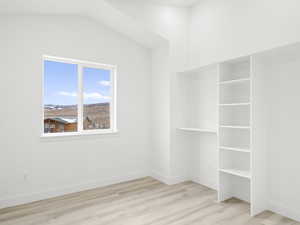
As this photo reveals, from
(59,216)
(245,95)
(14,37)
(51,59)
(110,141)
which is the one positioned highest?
(14,37)

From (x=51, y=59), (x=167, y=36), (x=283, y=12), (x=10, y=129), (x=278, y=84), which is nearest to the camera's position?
(x=283, y=12)

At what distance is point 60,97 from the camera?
351cm

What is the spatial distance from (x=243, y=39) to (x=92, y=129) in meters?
2.96

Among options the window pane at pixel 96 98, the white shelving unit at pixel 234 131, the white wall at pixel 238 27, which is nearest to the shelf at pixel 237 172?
the white shelving unit at pixel 234 131

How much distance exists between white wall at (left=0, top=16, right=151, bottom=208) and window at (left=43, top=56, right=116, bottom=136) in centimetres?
18

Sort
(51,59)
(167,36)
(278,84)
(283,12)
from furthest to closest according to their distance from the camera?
(167,36) → (51,59) → (278,84) → (283,12)

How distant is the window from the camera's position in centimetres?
340

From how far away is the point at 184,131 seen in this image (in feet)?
12.7

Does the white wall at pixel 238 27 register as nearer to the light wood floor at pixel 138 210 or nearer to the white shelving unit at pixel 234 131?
the white shelving unit at pixel 234 131

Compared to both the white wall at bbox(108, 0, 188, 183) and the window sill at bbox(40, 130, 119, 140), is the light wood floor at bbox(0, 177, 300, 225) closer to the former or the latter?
the white wall at bbox(108, 0, 188, 183)

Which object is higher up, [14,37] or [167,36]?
[167,36]

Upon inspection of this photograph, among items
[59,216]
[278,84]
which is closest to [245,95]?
[278,84]

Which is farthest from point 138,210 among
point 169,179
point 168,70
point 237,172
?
point 168,70

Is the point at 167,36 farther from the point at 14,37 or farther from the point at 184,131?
the point at 14,37
